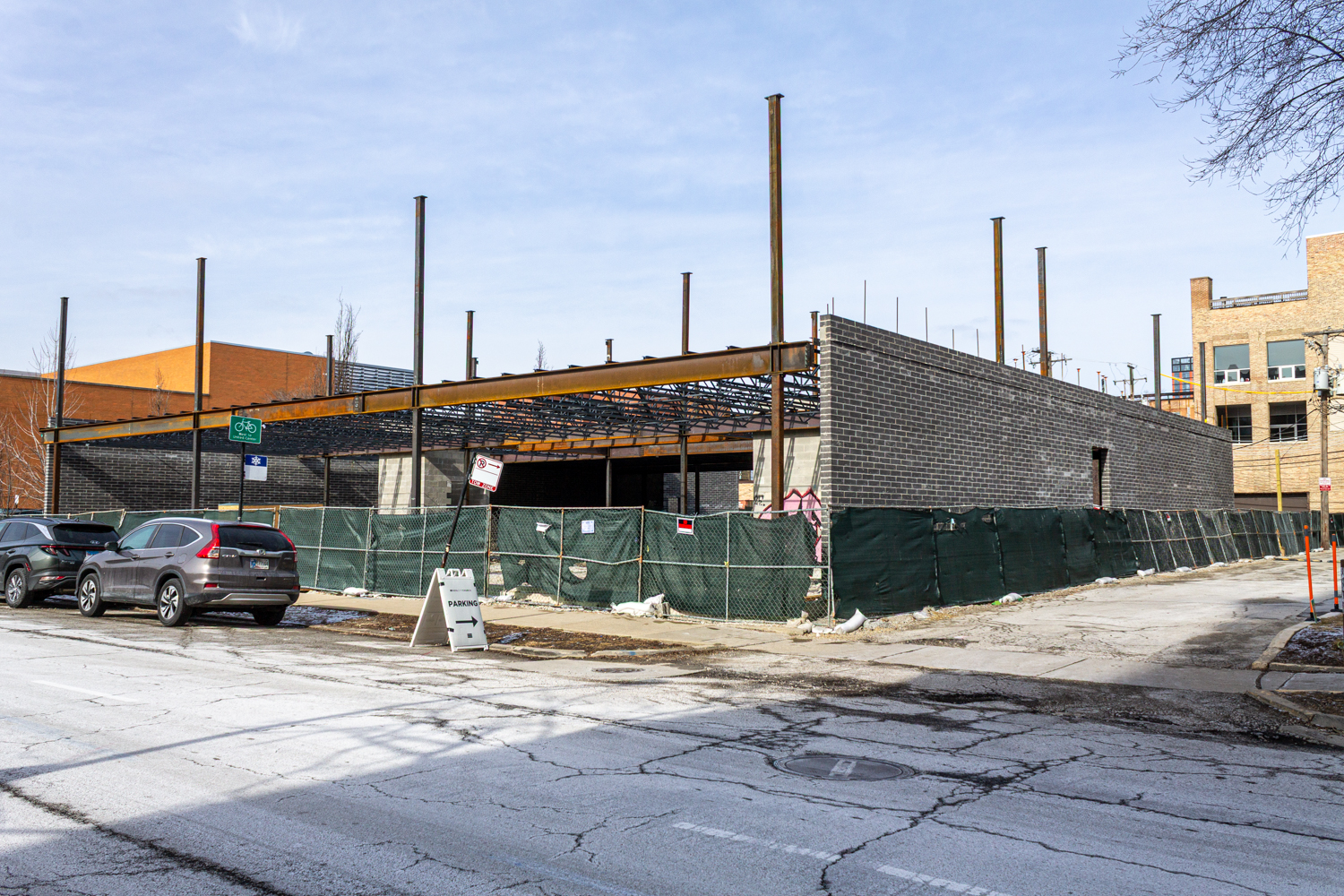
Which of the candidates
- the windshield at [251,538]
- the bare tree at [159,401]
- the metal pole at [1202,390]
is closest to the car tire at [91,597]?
the windshield at [251,538]

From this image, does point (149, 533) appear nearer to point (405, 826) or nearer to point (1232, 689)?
point (405, 826)

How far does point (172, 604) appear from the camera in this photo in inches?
638

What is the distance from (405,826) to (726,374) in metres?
13.1

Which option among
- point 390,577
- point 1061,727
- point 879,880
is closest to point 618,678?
point 1061,727

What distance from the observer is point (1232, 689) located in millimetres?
10164

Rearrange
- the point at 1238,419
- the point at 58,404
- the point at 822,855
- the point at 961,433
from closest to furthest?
the point at 822,855
the point at 961,433
the point at 58,404
the point at 1238,419

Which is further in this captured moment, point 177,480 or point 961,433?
point 177,480

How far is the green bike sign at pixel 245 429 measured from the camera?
885 inches

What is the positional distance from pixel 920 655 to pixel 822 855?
8.35m

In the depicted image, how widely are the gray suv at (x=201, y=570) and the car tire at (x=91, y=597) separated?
0.51ft

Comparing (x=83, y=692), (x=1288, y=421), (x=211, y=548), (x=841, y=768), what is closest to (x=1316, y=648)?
(x=841, y=768)

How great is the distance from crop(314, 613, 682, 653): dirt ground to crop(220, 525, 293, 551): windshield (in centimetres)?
165

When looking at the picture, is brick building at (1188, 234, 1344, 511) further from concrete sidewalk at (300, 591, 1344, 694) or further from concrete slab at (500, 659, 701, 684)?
concrete slab at (500, 659, 701, 684)

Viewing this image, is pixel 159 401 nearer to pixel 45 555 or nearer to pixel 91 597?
pixel 45 555
